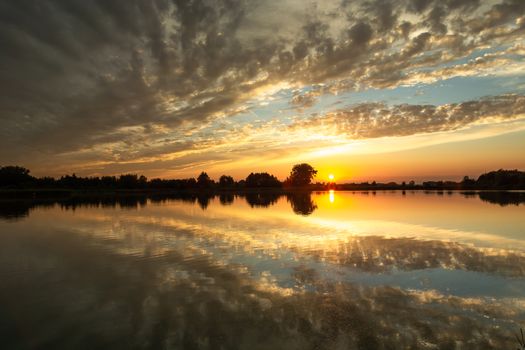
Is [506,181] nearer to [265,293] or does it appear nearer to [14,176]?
[265,293]

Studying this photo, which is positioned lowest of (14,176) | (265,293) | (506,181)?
(265,293)

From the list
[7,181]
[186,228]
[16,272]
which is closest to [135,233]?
[186,228]

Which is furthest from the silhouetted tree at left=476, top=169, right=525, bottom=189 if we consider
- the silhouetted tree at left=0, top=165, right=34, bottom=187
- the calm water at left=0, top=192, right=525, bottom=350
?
the silhouetted tree at left=0, top=165, right=34, bottom=187

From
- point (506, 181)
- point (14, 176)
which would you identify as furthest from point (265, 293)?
point (14, 176)

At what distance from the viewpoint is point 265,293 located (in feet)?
49.3

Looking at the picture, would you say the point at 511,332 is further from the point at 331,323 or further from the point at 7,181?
the point at 7,181

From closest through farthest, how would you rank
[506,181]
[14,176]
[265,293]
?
[265,293]
[506,181]
[14,176]

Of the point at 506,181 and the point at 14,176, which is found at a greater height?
the point at 14,176

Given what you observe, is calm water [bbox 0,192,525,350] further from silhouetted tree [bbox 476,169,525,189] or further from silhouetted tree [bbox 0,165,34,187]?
silhouetted tree [bbox 0,165,34,187]

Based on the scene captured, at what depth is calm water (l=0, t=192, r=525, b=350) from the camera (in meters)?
10.7

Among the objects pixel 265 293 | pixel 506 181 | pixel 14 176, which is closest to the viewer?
pixel 265 293

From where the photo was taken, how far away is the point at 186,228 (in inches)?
1447

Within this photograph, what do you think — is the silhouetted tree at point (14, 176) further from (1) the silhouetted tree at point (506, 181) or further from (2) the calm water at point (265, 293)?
(1) the silhouetted tree at point (506, 181)

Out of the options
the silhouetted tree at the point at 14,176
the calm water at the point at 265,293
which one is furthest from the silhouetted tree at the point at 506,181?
the silhouetted tree at the point at 14,176
